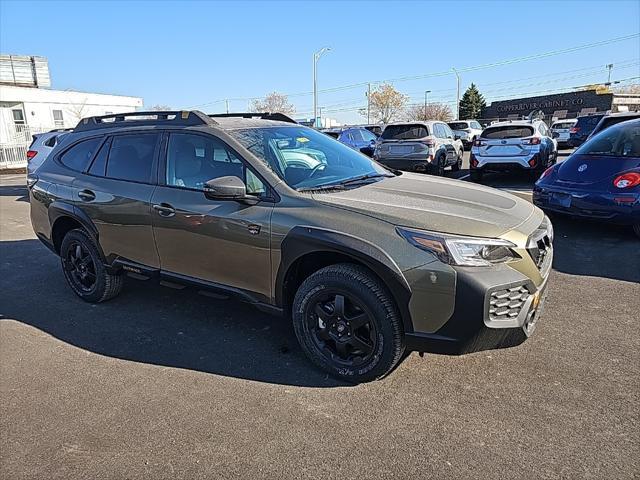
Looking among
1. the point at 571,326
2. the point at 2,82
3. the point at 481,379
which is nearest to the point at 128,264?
the point at 481,379

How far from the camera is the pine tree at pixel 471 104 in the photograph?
66.1 m

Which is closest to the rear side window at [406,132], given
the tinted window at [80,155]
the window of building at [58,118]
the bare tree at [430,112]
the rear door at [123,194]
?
the tinted window at [80,155]

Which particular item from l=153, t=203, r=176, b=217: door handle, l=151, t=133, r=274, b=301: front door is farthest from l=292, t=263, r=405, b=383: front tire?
l=153, t=203, r=176, b=217: door handle

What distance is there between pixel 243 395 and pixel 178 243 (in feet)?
4.59

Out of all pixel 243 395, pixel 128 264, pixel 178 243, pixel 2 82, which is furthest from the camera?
pixel 2 82

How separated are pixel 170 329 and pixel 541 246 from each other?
3.06 m

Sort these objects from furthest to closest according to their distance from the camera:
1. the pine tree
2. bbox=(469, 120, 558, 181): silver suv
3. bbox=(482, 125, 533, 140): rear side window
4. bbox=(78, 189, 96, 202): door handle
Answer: the pine tree, bbox=(482, 125, 533, 140): rear side window, bbox=(469, 120, 558, 181): silver suv, bbox=(78, 189, 96, 202): door handle

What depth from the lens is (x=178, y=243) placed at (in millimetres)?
3848

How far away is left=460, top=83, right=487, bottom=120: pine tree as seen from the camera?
66.1 m

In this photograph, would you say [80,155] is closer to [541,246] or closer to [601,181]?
[541,246]

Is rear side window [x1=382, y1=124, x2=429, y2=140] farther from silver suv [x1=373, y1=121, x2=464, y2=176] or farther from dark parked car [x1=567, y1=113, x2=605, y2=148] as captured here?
dark parked car [x1=567, y1=113, x2=605, y2=148]

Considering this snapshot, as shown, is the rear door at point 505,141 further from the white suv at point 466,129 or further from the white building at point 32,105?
the white building at point 32,105

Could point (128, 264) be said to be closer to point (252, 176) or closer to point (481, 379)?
point (252, 176)

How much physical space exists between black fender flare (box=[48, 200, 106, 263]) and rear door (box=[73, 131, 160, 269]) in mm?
51
